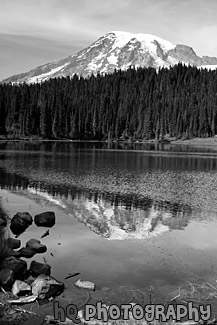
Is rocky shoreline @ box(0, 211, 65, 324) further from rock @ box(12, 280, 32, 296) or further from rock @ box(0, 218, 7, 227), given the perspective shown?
rock @ box(0, 218, 7, 227)

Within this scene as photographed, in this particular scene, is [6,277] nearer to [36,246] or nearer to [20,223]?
[36,246]

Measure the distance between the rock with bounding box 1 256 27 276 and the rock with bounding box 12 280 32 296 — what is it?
1.15 metres

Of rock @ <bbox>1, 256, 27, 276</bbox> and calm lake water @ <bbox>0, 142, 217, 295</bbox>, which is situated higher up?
rock @ <bbox>1, 256, 27, 276</bbox>

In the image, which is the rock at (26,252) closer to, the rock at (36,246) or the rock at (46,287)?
the rock at (36,246)

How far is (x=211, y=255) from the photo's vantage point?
19.7 metres

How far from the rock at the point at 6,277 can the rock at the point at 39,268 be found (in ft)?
4.44

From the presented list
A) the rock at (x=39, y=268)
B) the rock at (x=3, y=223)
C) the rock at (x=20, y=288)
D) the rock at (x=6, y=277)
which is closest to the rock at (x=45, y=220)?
the rock at (x=3, y=223)

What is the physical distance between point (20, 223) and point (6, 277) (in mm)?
8916

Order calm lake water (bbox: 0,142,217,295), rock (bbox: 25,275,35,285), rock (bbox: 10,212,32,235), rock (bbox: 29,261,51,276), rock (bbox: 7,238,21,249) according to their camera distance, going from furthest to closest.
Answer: rock (bbox: 10,212,32,235)
rock (bbox: 7,238,21,249)
calm lake water (bbox: 0,142,217,295)
rock (bbox: 29,261,51,276)
rock (bbox: 25,275,35,285)

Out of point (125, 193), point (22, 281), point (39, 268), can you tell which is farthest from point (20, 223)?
point (125, 193)

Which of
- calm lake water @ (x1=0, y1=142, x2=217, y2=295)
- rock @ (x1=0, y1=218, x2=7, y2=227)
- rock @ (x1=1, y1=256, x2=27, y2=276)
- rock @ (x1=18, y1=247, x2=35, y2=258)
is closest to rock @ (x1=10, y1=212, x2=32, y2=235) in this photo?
rock @ (x1=0, y1=218, x2=7, y2=227)

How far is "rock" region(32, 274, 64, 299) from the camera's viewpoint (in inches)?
540

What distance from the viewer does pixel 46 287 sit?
45.5 feet

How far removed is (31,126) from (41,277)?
6940 inches
